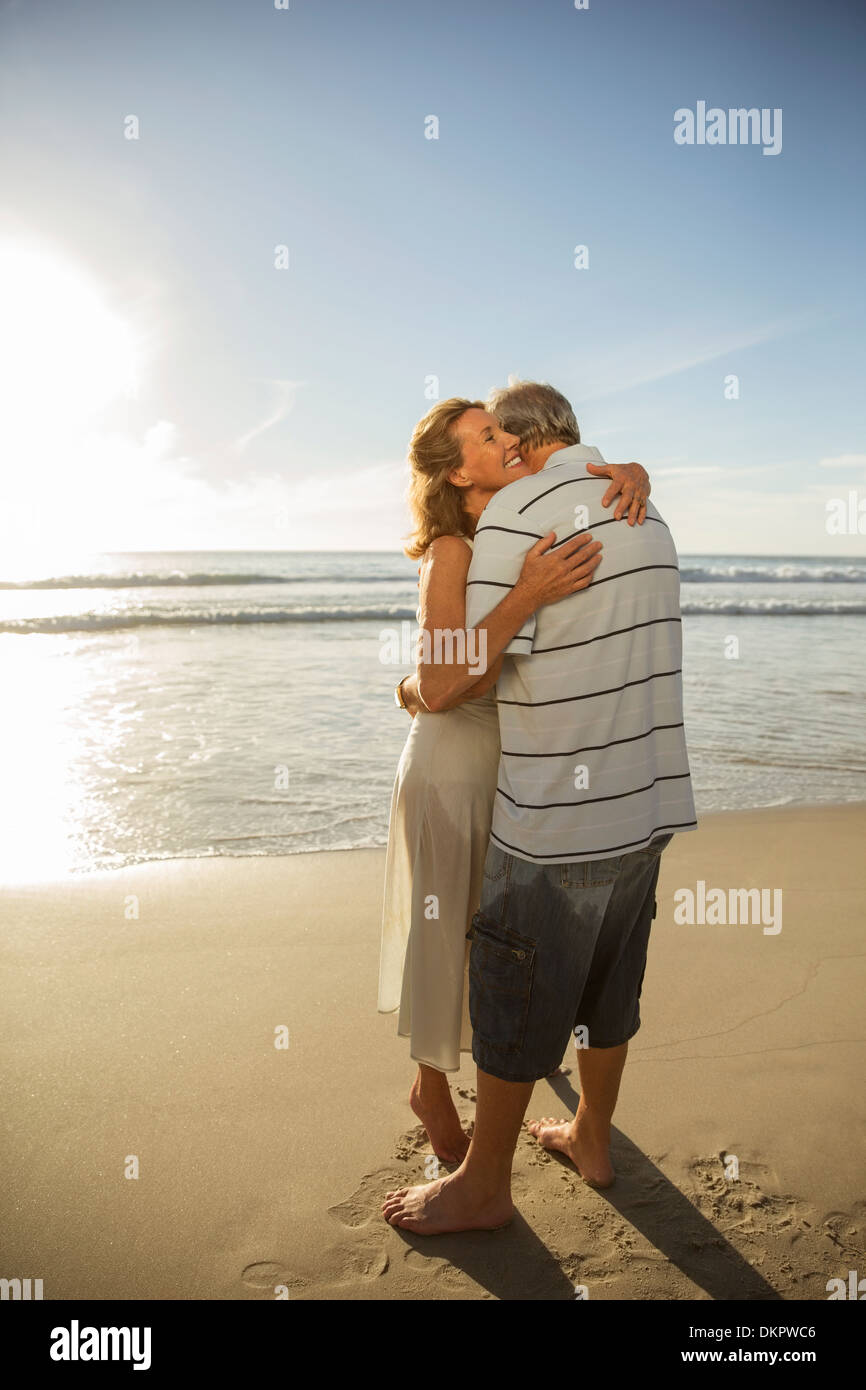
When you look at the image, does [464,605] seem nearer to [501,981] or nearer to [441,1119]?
[501,981]

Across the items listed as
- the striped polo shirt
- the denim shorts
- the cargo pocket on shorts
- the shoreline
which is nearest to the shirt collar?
the striped polo shirt

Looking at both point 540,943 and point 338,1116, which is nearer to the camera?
point 540,943

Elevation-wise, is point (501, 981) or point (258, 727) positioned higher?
point (501, 981)

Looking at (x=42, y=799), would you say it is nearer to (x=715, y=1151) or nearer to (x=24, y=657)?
(x=715, y=1151)

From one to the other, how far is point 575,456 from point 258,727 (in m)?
6.33

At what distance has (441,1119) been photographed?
257 cm

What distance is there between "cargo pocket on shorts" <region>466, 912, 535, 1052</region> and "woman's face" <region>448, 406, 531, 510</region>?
1.04m

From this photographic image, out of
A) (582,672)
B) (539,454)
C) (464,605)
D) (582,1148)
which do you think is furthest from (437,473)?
(582,1148)

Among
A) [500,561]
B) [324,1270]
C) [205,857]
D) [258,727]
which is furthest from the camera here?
[258,727]

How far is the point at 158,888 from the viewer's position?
4465mm

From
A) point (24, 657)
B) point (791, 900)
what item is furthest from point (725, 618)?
point (791, 900)

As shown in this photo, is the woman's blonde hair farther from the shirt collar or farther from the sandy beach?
the sandy beach

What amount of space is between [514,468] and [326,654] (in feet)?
37.7

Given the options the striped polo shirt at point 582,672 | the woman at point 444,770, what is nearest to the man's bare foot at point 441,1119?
the woman at point 444,770
